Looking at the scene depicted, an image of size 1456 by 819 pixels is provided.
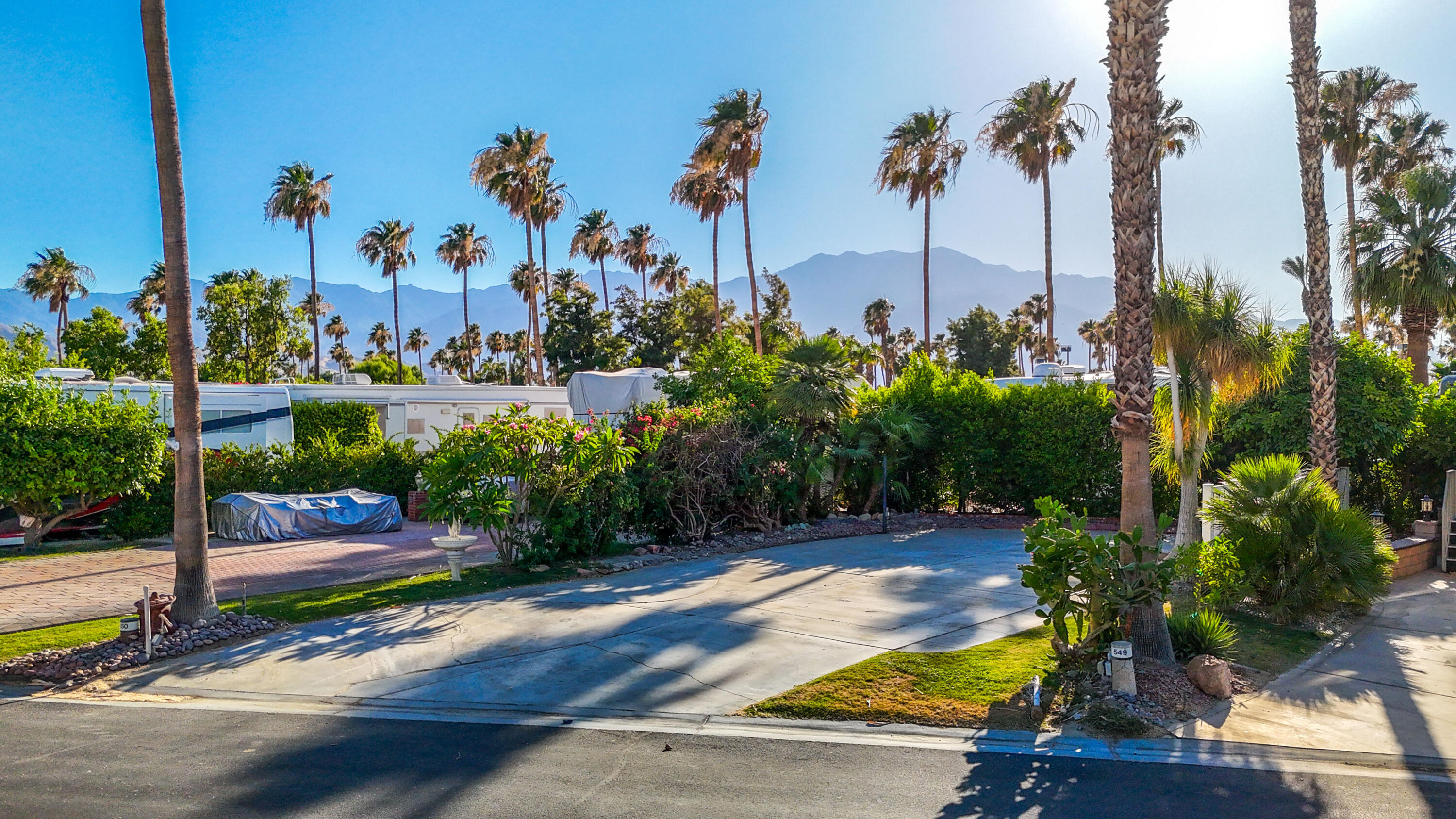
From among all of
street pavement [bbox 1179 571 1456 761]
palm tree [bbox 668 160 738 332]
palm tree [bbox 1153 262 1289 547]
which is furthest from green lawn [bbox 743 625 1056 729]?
palm tree [bbox 668 160 738 332]

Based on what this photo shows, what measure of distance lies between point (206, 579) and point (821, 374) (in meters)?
Answer: 11.2

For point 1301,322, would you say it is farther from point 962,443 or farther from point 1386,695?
point 1386,695

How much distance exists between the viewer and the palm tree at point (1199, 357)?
1046cm

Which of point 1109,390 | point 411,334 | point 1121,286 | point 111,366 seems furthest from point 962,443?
point 411,334

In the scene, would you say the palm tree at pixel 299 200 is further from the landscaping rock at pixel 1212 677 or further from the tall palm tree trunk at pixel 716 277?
the landscaping rock at pixel 1212 677

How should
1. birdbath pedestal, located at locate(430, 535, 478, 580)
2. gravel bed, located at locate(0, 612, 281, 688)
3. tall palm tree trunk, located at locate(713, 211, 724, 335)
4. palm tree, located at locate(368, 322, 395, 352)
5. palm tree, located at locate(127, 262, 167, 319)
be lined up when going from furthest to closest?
palm tree, located at locate(368, 322, 395, 352), palm tree, located at locate(127, 262, 167, 319), tall palm tree trunk, located at locate(713, 211, 724, 335), birdbath pedestal, located at locate(430, 535, 478, 580), gravel bed, located at locate(0, 612, 281, 688)

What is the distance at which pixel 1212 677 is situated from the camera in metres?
6.59

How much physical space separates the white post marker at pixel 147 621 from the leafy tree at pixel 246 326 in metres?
27.8

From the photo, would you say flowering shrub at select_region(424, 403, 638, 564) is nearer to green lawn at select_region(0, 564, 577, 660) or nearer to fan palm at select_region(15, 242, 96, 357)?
green lawn at select_region(0, 564, 577, 660)

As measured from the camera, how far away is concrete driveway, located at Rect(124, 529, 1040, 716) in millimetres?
6969

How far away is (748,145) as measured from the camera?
29.1 m

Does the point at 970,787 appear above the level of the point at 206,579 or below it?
below

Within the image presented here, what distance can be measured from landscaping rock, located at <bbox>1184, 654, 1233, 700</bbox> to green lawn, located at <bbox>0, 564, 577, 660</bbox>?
7.59 metres

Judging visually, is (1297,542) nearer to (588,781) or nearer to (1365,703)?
(1365,703)
